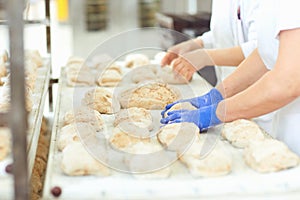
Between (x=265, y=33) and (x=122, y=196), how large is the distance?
2.87ft

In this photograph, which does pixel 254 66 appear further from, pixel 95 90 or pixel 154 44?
pixel 154 44

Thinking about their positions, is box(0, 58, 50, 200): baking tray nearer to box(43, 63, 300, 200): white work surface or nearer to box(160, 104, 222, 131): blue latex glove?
box(43, 63, 300, 200): white work surface

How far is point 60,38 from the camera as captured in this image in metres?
6.34

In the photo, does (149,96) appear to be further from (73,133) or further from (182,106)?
(73,133)

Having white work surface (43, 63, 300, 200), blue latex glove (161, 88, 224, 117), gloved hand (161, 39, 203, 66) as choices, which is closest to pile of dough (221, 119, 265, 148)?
white work surface (43, 63, 300, 200)

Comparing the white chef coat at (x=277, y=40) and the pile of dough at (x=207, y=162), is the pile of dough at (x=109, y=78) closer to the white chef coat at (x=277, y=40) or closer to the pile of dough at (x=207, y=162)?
the white chef coat at (x=277, y=40)

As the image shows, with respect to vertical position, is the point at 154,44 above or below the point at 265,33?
below

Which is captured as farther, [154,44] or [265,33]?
[154,44]

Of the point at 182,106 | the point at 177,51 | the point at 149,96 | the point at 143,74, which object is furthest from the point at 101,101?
the point at 177,51

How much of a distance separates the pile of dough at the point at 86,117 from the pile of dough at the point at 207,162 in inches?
15.5

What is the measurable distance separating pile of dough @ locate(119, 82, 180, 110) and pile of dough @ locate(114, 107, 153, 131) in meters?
0.14

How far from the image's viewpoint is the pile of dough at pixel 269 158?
133cm

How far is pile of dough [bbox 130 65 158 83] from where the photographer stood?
7.84 feet

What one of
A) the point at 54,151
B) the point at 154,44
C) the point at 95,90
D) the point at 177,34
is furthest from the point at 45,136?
the point at 154,44
